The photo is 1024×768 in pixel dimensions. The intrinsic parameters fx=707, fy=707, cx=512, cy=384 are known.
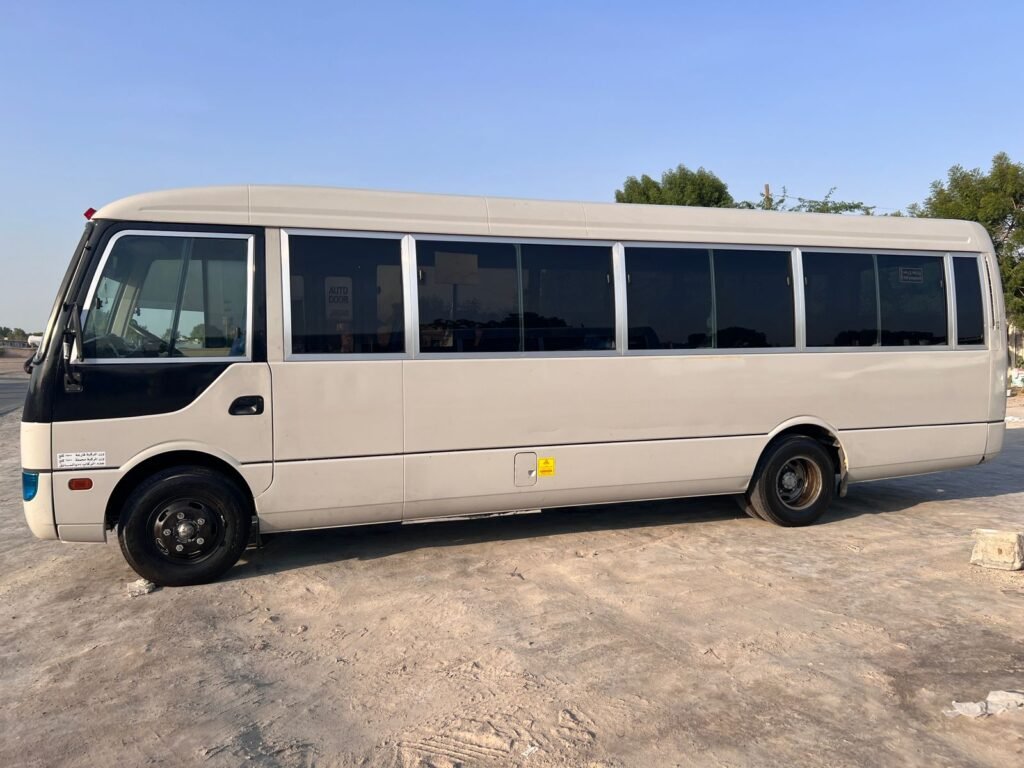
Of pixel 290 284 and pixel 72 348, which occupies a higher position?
pixel 290 284

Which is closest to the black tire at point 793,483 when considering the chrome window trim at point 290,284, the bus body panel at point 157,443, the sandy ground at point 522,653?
the sandy ground at point 522,653

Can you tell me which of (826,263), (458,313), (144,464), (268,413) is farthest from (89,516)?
(826,263)

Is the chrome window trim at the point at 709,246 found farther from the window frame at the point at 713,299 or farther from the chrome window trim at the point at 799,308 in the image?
the chrome window trim at the point at 799,308

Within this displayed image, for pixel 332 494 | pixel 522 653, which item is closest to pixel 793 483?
pixel 522 653

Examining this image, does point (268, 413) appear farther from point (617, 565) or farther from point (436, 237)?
point (617, 565)

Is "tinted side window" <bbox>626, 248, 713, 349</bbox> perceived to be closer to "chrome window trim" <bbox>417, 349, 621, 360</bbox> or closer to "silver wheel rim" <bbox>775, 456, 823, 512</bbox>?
"chrome window trim" <bbox>417, 349, 621, 360</bbox>

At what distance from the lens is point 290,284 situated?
5.33 meters

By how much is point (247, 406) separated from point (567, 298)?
2722 millimetres

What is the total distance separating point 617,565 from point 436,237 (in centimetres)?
302

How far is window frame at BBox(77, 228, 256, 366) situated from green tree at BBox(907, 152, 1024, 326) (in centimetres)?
2366

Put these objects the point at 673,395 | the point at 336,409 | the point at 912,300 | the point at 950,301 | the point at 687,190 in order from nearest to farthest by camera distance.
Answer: the point at 336,409
the point at 673,395
the point at 912,300
the point at 950,301
the point at 687,190

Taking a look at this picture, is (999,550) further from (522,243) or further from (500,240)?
(500,240)

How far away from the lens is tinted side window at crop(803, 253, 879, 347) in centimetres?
680

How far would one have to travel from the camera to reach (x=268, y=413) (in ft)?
17.3
